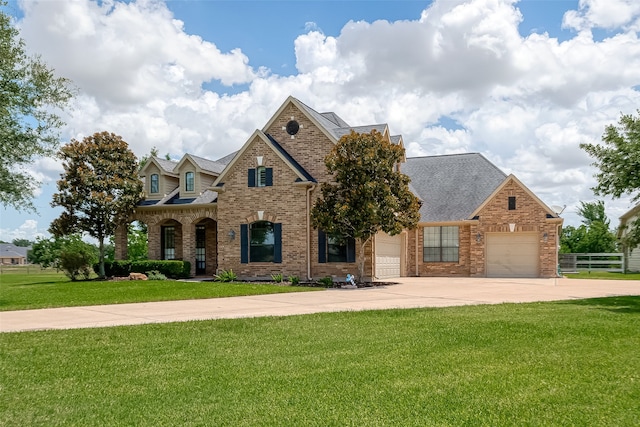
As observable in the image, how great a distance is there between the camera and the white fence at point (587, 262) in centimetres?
3288

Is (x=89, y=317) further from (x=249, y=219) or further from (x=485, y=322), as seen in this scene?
(x=249, y=219)

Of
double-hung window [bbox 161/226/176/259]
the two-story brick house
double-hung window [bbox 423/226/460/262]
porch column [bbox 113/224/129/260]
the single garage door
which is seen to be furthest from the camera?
porch column [bbox 113/224/129/260]

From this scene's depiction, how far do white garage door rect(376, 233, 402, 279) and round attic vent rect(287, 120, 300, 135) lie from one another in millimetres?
6122

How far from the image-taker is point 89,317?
11039 mm

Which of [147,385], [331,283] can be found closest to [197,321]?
[147,385]

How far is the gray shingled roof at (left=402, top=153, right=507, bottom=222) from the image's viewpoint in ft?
89.7

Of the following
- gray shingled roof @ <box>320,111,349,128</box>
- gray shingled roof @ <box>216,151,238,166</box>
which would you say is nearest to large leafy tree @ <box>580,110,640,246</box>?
gray shingled roof @ <box>320,111,349,128</box>

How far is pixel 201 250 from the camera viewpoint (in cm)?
2859

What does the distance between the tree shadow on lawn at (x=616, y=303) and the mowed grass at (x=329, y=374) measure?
7.40 ft

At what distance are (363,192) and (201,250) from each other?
12.3 meters

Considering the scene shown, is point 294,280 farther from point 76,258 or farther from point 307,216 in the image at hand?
point 76,258

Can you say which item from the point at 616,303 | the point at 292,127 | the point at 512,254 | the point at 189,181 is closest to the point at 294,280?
the point at 292,127

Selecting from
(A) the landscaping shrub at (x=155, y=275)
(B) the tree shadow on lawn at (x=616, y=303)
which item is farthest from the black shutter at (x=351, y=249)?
(B) the tree shadow on lawn at (x=616, y=303)

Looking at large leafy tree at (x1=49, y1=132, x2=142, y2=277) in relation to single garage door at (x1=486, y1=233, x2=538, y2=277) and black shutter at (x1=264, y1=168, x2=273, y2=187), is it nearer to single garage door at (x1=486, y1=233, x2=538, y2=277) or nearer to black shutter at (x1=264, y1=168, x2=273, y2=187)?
black shutter at (x1=264, y1=168, x2=273, y2=187)
